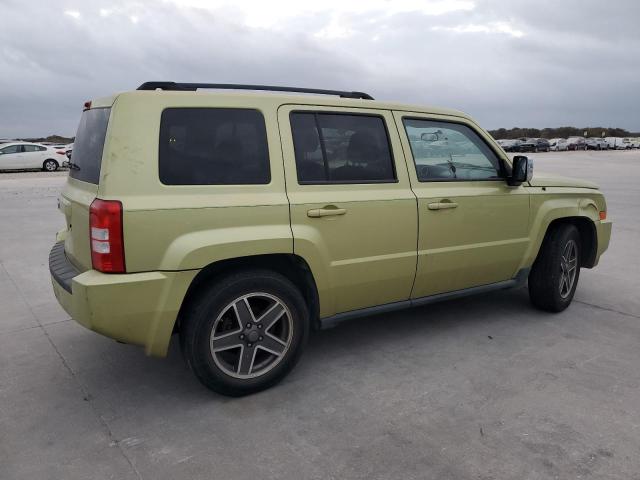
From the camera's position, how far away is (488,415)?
3.06 m

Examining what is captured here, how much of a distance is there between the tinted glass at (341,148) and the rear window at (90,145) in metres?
1.12

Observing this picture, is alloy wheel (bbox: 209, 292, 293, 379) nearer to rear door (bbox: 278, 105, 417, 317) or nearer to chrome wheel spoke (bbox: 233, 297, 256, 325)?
chrome wheel spoke (bbox: 233, 297, 256, 325)

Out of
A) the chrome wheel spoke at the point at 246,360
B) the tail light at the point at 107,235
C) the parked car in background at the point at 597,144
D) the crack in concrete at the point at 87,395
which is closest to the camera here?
the crack in concrete at the point at 87,395

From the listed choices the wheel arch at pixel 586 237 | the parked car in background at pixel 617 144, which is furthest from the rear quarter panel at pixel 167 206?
the parked car in background at pixel 617 144

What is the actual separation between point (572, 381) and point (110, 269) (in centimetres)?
287

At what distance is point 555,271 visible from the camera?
467cm

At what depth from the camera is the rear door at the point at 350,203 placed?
336 cm

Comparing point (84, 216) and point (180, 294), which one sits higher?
point (84, 216)

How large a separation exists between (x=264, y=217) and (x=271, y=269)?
16.0 inches

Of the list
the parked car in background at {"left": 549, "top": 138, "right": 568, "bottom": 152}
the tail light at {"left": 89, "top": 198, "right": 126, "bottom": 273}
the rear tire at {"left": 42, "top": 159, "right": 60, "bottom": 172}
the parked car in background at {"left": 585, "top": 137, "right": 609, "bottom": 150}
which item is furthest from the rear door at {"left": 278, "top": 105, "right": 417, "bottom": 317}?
the parked car in background at {"left": 585, "top": 137, "right": 609, "bottom": 150}

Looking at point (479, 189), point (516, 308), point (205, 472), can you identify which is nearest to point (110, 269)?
point (205, 472)

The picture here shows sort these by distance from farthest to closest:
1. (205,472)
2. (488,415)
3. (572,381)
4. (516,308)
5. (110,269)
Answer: (516,308) → (572,381) → (488,415) → (110,269) → (205,472)

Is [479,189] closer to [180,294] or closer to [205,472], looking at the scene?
[180,294]

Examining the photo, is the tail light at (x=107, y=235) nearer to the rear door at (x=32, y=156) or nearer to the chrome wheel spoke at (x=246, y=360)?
the chrome wheel spoke at (x=246, y=360)
